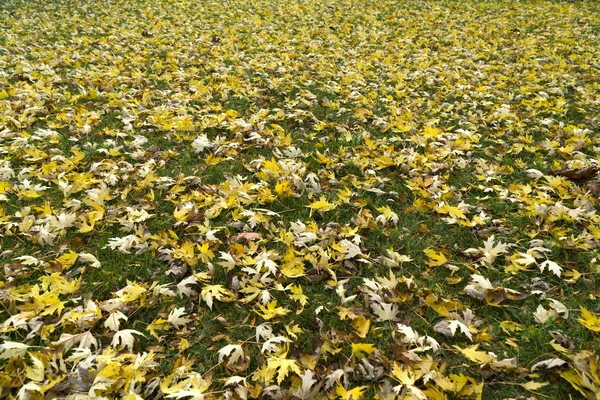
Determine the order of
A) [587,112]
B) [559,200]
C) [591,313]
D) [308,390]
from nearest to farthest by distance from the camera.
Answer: [308,390], [591,313], [559,200], [587,112]

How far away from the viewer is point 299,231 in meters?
2.86

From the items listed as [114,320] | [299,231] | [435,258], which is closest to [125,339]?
[114,320]

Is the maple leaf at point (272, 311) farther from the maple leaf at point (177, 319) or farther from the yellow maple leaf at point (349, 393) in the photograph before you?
the yellow maple leaf at point (349, 393)

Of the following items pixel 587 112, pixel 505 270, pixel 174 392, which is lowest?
pixel 174 392

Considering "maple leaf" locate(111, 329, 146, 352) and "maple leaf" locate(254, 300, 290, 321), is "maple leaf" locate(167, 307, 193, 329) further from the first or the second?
"maple leaf" locate(254, 300, 290, 321)

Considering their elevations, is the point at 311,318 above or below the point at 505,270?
below

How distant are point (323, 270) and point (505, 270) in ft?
3.94

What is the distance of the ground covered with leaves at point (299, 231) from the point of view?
6.44ft

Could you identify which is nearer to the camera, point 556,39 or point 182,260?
point 182,260

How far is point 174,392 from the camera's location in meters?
1.82

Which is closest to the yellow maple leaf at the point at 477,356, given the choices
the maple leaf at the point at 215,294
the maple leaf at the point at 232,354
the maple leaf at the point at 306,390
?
the maple leaf at the point at 306,390

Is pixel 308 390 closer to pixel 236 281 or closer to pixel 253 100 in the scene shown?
pixel 236 281

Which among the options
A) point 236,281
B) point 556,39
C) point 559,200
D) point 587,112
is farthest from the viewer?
point 556,39

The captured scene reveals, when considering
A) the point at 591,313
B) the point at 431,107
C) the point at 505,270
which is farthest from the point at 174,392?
the point at 431,107
